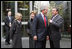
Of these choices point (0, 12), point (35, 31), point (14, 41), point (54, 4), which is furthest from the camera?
point (0, 12)

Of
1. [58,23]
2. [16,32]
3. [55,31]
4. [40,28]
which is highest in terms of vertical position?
[58,23]

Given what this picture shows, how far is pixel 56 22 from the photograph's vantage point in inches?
300

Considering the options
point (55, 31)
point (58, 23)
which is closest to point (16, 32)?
Result: point (55, 31)

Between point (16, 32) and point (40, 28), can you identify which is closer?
point (40, 28)

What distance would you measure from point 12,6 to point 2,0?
29.8 inches

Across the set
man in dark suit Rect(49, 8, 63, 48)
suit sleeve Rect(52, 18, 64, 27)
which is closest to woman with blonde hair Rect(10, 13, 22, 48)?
man in dark suit Rect(49, 8, 63, 48)

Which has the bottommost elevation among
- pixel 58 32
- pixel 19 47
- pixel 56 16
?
pixel 19 47

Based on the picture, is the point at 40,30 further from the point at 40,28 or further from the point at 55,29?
the point at 55,29

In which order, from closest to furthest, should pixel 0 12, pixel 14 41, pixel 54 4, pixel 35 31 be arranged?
pixel 35 31 → pixel 14 41 → pixel 54 4 → pixel 0 12

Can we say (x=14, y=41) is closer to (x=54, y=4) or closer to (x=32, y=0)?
(x=54, y=4)

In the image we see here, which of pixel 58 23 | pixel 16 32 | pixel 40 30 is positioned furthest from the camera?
pixel 16 32

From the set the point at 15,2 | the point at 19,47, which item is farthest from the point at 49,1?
the point at 19,47

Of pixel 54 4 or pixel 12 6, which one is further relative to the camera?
pixel 12 6

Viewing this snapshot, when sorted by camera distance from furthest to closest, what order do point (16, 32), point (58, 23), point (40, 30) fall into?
point (16, 32), point (58, 23), point (40, 30)
